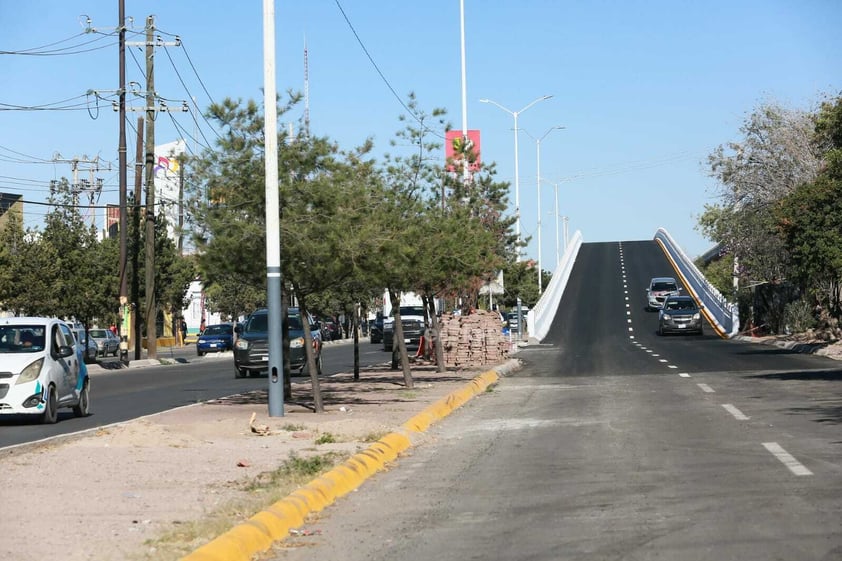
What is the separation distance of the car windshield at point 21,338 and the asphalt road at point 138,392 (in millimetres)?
1199

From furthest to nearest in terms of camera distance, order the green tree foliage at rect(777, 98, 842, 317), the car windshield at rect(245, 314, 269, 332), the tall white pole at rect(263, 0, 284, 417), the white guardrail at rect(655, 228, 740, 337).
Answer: the white guardrail at rect(655, 228, 740, 337) < the car windshield at rect(245, 314, 269, 332) < the green tree foliage at rect(777, 98, 842, 317) < the tall white pole at rect(263, 0, 284, 417)

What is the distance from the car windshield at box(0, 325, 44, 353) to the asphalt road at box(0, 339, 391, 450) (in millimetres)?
1199

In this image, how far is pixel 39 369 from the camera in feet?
63.0

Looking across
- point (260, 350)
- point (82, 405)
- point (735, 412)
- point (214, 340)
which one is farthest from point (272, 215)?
point (214, 340)

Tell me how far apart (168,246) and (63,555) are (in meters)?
55.3

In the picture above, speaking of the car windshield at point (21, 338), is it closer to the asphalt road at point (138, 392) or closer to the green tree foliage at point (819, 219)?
the asphalt road at point (138, 392)

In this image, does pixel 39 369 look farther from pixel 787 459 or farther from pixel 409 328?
pixel 409 328

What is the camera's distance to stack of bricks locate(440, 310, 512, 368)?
1323 inches

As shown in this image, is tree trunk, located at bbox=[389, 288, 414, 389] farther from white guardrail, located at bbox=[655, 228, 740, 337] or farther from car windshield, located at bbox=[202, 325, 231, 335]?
white guardrail, located at bbox=[655, 228, 740, 337]

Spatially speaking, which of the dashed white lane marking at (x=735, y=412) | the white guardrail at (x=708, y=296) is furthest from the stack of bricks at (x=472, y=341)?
the white guardrail at (x=708, y=296)

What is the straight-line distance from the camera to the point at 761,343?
48156 millimetres

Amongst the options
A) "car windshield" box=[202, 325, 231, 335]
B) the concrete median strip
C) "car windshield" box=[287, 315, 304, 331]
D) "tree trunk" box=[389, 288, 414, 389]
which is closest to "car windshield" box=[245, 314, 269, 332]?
"car windshield" box=[287, 315, 304, 331]

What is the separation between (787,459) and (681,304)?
4833 cm

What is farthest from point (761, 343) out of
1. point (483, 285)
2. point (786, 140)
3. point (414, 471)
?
point (414, 471)
